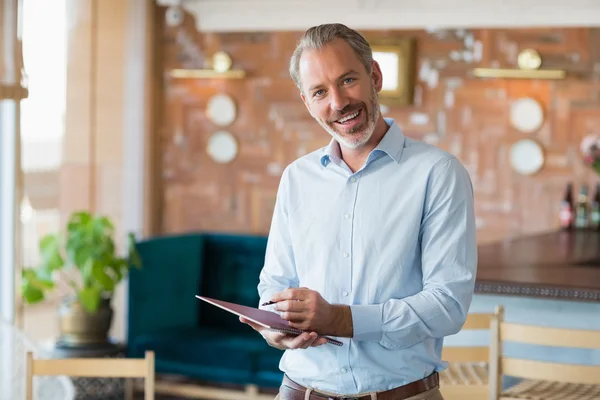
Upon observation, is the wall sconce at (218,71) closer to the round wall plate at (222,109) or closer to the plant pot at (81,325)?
the round wall plate at (222,109)

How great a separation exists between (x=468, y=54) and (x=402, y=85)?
1.51 feet

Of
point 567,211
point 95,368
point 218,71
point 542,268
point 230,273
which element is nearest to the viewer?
point 95,368

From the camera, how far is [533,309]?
387 centimetres

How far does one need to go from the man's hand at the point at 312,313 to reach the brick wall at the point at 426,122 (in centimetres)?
450

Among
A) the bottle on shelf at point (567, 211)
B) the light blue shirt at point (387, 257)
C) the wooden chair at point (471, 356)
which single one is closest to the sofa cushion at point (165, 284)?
the bottle on shelf at point (567, 211)

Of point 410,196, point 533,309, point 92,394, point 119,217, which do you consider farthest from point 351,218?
point 119,217

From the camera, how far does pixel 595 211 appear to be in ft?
19.6

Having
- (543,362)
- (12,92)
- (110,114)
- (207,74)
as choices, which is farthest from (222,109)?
(543,362)

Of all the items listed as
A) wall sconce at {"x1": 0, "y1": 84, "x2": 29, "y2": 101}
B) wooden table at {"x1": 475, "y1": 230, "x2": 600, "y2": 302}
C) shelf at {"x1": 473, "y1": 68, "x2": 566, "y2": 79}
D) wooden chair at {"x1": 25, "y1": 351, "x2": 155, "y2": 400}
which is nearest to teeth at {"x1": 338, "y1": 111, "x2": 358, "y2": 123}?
wooden chair at {"x1": 25, "y1": 351, "x2": 155, "y2": 400}

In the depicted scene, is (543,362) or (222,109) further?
(222,109)

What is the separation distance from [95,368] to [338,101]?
4.01 ft

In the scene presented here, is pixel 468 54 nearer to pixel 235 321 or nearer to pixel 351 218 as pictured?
pixel 235 321

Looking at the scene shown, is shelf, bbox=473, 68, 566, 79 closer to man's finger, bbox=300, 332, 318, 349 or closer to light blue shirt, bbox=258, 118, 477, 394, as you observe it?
light blue shirt, bbox=258, 118, 477, 394

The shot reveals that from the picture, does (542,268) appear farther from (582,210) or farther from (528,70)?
(528,70)
